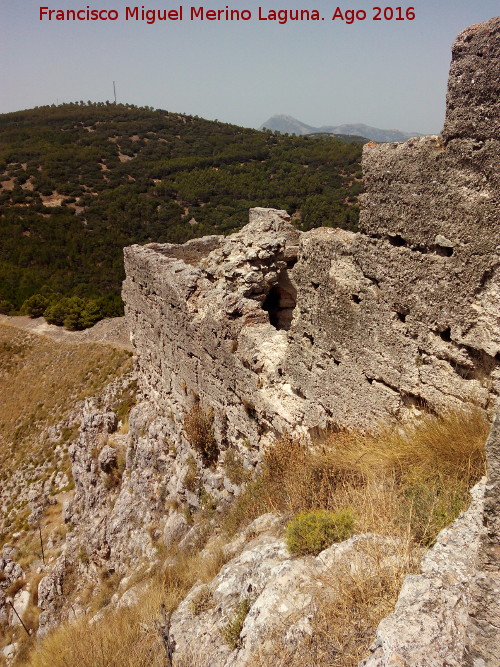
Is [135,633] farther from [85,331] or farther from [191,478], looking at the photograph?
[85,331]

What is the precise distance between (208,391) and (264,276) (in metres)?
2.03

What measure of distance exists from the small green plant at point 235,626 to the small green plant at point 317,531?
0.52 metres

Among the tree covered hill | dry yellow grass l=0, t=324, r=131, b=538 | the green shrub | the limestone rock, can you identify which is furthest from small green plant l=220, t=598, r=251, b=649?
the green shrub

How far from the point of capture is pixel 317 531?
3363 millimetres

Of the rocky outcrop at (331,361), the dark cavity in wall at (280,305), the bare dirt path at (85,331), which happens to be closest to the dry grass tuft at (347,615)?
the rocky outcrop at (331,361)

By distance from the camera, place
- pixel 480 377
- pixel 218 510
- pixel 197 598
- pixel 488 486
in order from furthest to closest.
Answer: pixel 218 510, pixel 197 598, pixel 480 377, pixel 488 486

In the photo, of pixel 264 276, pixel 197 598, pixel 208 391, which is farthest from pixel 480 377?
pixel 208 391

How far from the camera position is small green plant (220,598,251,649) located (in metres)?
3.19

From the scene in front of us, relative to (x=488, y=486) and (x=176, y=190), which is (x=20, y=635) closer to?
(x=488, y=486)

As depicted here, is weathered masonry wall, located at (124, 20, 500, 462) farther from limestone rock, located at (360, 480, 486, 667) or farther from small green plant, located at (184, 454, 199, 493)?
limestone rock, located at (360, 480, 486, 667)

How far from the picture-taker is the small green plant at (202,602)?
3.77 m

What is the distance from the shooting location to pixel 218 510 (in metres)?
6.38

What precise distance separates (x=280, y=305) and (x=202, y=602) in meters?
4.91

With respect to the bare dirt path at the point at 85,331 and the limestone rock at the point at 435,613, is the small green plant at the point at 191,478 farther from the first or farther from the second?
the bare dirt path at the point at 85,331
